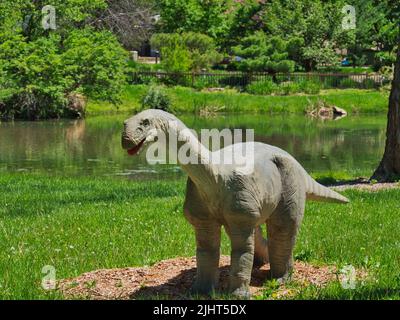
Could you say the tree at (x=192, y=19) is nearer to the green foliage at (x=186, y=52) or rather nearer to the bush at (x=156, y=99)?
the green foliage at (x=186, y=52)

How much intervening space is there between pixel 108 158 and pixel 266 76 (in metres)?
25.9

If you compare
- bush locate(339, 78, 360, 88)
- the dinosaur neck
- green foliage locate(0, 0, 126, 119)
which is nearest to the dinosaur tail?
the dinosaur neck

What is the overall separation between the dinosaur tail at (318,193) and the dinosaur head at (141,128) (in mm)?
1778

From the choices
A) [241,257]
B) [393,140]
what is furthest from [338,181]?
[241,257]

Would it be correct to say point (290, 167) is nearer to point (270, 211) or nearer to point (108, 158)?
point (270, 211)

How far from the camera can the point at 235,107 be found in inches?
1720

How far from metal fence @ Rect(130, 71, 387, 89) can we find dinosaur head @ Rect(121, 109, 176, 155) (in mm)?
42155

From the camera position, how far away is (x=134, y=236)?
30.5ft

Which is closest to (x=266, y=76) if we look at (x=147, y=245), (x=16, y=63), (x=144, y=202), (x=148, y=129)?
(x=16, y=63)

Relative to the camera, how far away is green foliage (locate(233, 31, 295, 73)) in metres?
48.1

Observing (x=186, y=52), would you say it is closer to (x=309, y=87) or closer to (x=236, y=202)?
(x=309, y=87)

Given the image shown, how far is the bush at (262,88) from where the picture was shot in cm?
4678

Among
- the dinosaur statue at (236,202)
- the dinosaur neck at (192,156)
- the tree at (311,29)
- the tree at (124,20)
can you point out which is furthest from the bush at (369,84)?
the dinosaur neck at (192,156)

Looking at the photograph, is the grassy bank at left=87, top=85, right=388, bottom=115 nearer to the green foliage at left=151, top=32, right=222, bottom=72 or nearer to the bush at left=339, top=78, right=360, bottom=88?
the bush at left=339, top=78, right=360, bottom=88
